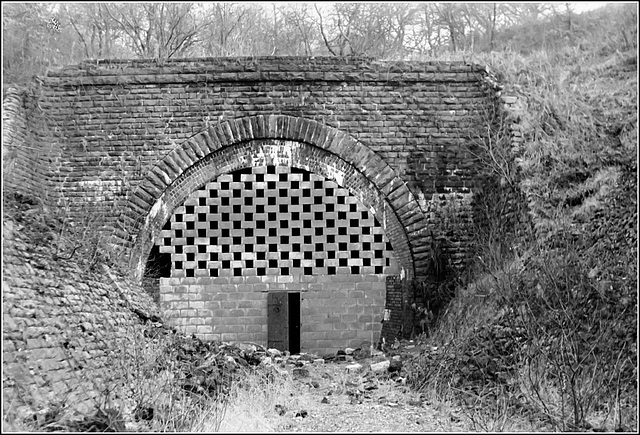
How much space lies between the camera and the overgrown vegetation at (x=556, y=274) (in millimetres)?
6539

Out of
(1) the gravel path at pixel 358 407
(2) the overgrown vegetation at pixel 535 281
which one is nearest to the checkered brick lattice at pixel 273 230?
(2) the overgrown vegetation at pixel 535 281

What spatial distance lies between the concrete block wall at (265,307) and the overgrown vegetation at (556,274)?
140cm

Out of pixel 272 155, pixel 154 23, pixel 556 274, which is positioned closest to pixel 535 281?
pixel 556 274

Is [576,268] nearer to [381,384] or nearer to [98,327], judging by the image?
[381,384]

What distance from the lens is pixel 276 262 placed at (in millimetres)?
10820

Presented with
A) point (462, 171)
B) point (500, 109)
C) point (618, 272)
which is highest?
point (500, 109)

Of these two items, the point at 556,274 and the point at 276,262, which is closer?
the point at 556,274

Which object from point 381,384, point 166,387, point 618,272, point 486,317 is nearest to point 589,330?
point 618,272

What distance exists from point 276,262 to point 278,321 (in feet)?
2.97

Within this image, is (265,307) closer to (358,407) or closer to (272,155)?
(272,155)

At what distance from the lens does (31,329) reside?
6.79 meters

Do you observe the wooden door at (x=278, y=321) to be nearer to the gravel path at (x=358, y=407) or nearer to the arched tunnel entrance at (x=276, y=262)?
the arched tunnel entrance at (x=276, y=262)

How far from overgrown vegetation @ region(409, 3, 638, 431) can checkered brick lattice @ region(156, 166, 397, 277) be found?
1.76 metres

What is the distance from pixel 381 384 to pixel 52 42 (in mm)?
11058
